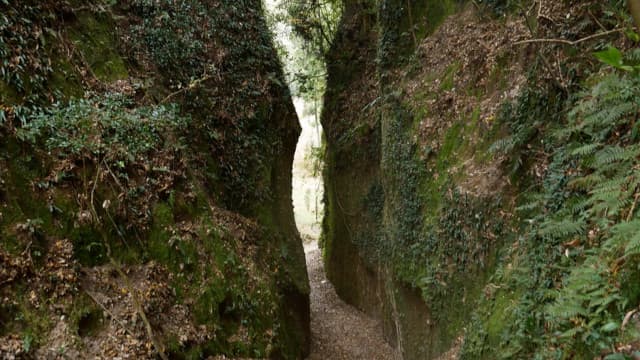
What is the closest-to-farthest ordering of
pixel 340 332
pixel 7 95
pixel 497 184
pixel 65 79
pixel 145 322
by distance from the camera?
pixel 145 322, pixel 7 95, pixel 497 184, pixel 65 79, pixel 340 332

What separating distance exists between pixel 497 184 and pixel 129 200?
572 cm

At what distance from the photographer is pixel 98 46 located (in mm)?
7977

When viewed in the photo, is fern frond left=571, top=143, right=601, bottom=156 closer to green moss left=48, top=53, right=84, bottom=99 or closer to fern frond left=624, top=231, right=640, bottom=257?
fern frond left=624, top=231, right=640, bottom=257

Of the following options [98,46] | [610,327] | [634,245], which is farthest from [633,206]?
[98,46]

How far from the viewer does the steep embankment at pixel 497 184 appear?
3.59 meters

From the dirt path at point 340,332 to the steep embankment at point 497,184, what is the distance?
492 millimetres

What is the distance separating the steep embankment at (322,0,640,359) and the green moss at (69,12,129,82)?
20.8 ft

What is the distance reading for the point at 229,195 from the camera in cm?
1008

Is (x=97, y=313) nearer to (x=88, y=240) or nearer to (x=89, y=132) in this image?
(x=88, y=240)

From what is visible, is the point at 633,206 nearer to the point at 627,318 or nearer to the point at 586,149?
the point at 586,149

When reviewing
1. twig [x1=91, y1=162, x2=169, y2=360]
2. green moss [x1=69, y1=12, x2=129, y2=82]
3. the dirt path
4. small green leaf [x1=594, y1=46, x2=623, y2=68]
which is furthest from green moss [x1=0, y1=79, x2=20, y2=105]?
the dirt path

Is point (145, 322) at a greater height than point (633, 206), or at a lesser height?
lesser

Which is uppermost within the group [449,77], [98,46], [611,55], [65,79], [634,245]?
[98,46]

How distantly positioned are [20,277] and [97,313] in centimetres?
98
